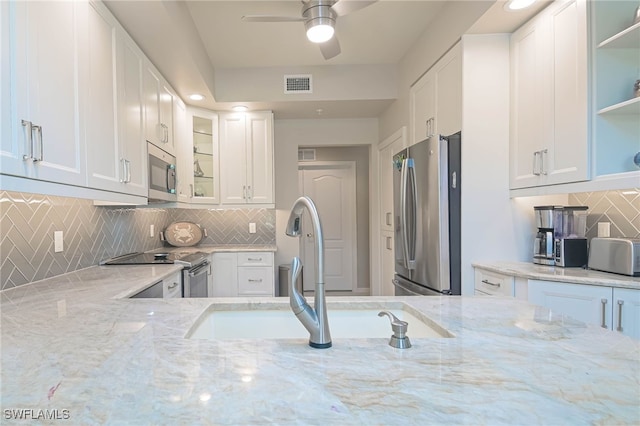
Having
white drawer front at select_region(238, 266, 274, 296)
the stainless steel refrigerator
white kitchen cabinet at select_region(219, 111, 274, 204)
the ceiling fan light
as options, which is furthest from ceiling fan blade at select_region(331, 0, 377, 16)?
white drawer front at select_region(238, 266, 274, 296)

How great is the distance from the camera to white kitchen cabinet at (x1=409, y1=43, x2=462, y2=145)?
2537 mm

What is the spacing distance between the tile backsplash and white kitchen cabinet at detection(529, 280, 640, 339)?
0.59m

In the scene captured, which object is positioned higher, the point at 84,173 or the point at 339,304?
the point at 84,173

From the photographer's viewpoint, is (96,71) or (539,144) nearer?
(96,71)

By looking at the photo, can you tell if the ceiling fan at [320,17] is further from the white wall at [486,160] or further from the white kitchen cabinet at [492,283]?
the white kitchen cabinet at [492,283]

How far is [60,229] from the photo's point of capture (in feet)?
6.71

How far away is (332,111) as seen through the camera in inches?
165

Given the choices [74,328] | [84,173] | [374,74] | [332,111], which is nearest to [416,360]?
[74,328]

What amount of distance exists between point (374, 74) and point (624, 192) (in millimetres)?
2479

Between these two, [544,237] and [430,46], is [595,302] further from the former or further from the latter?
[430,46]

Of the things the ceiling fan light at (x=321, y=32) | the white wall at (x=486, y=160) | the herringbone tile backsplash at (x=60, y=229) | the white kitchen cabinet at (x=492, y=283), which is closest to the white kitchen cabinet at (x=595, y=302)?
the white kitchen cabinet at (x=492, y=283)

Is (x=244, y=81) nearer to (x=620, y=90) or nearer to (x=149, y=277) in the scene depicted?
(x=149, y=277)

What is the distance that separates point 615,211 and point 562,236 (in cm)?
38

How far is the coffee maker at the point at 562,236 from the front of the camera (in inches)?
84.5
